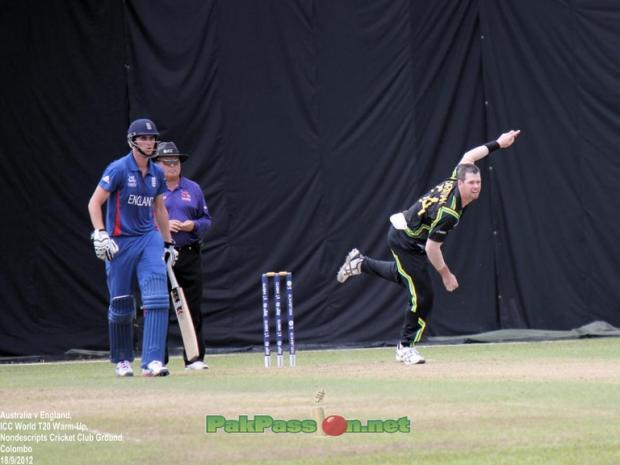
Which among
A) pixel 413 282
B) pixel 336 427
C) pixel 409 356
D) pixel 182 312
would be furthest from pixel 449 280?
pixel 336 427

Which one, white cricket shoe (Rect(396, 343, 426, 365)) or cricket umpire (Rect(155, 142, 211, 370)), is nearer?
white cricket shoe (Rect(396, 343, 426, 365))

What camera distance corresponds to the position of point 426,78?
1708 cm

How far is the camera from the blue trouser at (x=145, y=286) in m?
11.1

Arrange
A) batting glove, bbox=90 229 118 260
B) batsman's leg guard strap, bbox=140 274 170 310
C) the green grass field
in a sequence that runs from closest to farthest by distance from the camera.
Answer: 1. the green grass field
2. batting glove, bbox=90 229 118 260
3. batsman's leg guard strap, bbox=140 274 170 310

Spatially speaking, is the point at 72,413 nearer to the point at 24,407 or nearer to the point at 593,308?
the point at 24,407

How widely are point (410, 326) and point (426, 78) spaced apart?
5466 millimetres

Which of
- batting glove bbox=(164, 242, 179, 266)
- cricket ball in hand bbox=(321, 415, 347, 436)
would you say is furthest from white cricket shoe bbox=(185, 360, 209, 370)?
cricket ball in hand bbox=(321, 415, 347, 436)

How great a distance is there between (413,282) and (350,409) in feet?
14.7

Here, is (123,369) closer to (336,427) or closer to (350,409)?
(350,409)

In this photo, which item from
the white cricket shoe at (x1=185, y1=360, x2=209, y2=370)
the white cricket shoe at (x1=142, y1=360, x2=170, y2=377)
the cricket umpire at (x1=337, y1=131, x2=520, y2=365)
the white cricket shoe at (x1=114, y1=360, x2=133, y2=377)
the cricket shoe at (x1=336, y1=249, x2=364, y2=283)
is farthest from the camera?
the cricket shoe at (x1=336, y1=249, x2=364, y2=283)

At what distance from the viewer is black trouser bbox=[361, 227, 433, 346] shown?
1241 centimetres

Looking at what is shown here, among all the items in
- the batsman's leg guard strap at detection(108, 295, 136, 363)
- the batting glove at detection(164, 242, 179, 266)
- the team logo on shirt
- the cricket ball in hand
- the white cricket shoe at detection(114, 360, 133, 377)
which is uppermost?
the team logo on shirt

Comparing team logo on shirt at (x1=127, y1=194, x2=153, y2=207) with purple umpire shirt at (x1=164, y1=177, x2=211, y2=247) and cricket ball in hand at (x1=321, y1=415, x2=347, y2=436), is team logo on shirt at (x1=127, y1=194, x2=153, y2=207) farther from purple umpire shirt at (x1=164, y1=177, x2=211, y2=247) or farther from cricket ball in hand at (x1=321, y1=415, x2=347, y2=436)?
cricket ball in hand at (x1=321, y1=415, x2=347, y2=436)

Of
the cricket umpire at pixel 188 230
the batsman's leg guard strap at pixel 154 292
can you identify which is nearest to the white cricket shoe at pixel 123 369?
the batsman's leg guard strap at pixel 154 292
